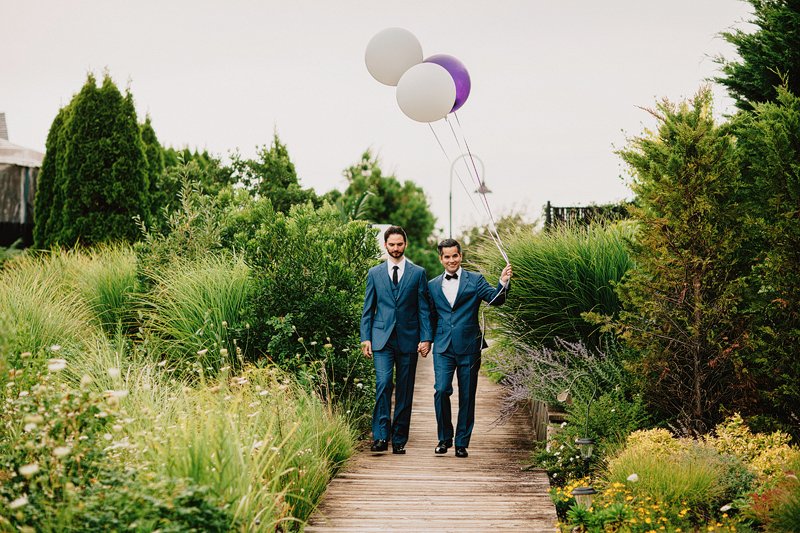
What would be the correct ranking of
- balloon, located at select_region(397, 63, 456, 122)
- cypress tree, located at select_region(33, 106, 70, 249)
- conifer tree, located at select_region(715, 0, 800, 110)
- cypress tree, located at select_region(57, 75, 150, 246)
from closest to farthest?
balloon, located at select_region(397, 63, 456, 122) → conifer tree, located at select_region(715, 0, 800, 110) → cypress tree, located at select_region(57, 75, 150, 246) → cypress tree, located at select_region(33, 106, 70, 249)

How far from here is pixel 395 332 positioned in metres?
7.65

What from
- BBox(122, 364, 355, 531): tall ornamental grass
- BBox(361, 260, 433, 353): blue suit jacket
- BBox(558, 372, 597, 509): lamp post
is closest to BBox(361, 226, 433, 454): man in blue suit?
BBox(361, 260, 433, 353): blue suit jacket

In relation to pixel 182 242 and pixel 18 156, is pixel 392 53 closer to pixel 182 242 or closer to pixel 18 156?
pixel 182 242

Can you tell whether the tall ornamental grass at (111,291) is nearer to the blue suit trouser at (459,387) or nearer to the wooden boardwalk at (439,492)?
the wooden boardwalk at (439,492)

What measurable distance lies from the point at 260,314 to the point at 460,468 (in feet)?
9.44

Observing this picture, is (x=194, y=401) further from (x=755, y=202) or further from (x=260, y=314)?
(x=755, y=202)

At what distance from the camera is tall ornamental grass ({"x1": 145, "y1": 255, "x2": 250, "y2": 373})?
8836mm

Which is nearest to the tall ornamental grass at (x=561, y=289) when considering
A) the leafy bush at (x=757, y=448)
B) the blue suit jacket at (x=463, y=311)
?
the blue suit jacket at (x=463, y=311)

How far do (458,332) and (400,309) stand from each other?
1.86 feet

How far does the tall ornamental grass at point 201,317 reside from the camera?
8.84 m

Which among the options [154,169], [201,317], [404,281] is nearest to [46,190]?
[154,169]

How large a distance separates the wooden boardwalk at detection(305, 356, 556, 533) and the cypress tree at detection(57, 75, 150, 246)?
1001 cm

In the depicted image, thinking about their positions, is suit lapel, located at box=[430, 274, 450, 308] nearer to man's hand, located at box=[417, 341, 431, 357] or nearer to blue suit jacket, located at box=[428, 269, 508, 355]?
blue suit jacket, located at box=[428, 269, 508, 355]

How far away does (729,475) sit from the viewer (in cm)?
581
